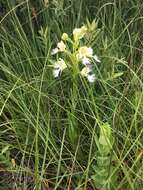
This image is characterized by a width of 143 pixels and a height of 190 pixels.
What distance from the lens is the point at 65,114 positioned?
2.10 m

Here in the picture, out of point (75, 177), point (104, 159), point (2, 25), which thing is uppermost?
point (2, 25)

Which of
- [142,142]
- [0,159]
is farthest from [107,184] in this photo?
[0,159]

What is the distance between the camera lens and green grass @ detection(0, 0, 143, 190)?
1.80 metres

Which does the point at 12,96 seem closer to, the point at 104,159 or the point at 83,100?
the point at 83,100

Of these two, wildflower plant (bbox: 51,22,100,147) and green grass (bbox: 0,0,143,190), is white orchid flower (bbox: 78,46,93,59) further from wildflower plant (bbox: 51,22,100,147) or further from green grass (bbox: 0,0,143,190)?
green grass (bbox: 0,0,143,190)

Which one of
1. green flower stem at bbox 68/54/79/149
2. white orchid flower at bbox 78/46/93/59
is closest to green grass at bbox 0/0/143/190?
green flower stem at bbox 68/54/79/149

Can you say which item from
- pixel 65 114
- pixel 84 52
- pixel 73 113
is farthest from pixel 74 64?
pixel 65 114

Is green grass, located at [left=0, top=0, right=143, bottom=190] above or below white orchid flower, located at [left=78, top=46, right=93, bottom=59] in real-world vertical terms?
below

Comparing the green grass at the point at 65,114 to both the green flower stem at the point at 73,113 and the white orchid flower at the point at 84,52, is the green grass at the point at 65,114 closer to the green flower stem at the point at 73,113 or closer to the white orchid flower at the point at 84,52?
the green flower stem at the point at 73,113

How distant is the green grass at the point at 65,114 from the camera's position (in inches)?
70.9

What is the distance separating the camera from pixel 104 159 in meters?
1.73

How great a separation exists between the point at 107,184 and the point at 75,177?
0.16 meters

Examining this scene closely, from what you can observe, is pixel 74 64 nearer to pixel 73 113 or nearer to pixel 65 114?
pixel 73 113

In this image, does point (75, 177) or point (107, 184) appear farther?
point (75, 177)
